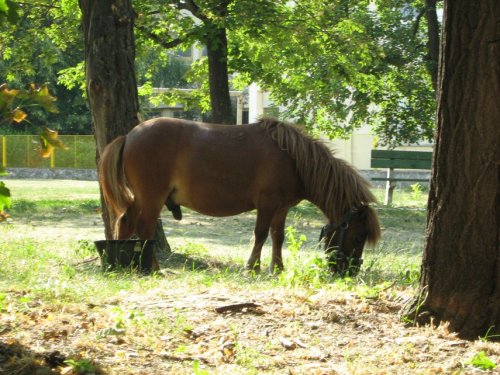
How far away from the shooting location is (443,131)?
516 cm

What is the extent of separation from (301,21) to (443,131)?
44.5ft

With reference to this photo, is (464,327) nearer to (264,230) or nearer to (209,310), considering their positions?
(209,310)

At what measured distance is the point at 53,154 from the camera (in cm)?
4003

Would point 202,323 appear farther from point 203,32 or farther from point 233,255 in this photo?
point 203,32

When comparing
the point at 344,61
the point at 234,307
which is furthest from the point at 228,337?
the point at 344,61

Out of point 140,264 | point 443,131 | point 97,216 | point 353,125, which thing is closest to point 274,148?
point 140,264

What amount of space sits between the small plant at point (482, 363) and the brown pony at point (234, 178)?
4.40 metres

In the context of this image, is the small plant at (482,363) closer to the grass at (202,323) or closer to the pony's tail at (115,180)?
the grass at (202,323)

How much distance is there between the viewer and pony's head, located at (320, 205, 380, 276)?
888 centimetres

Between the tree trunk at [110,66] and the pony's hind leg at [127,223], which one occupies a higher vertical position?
the tree trunk at [110,66]

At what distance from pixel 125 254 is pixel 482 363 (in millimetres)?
4600

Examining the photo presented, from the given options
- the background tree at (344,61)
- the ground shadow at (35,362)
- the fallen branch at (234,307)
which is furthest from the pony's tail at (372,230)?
the background tree at (344,61)

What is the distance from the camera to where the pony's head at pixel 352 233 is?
888 centimetres

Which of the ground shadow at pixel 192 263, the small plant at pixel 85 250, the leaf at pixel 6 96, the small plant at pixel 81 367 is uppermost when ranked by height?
the leaf at pixel 6 96
